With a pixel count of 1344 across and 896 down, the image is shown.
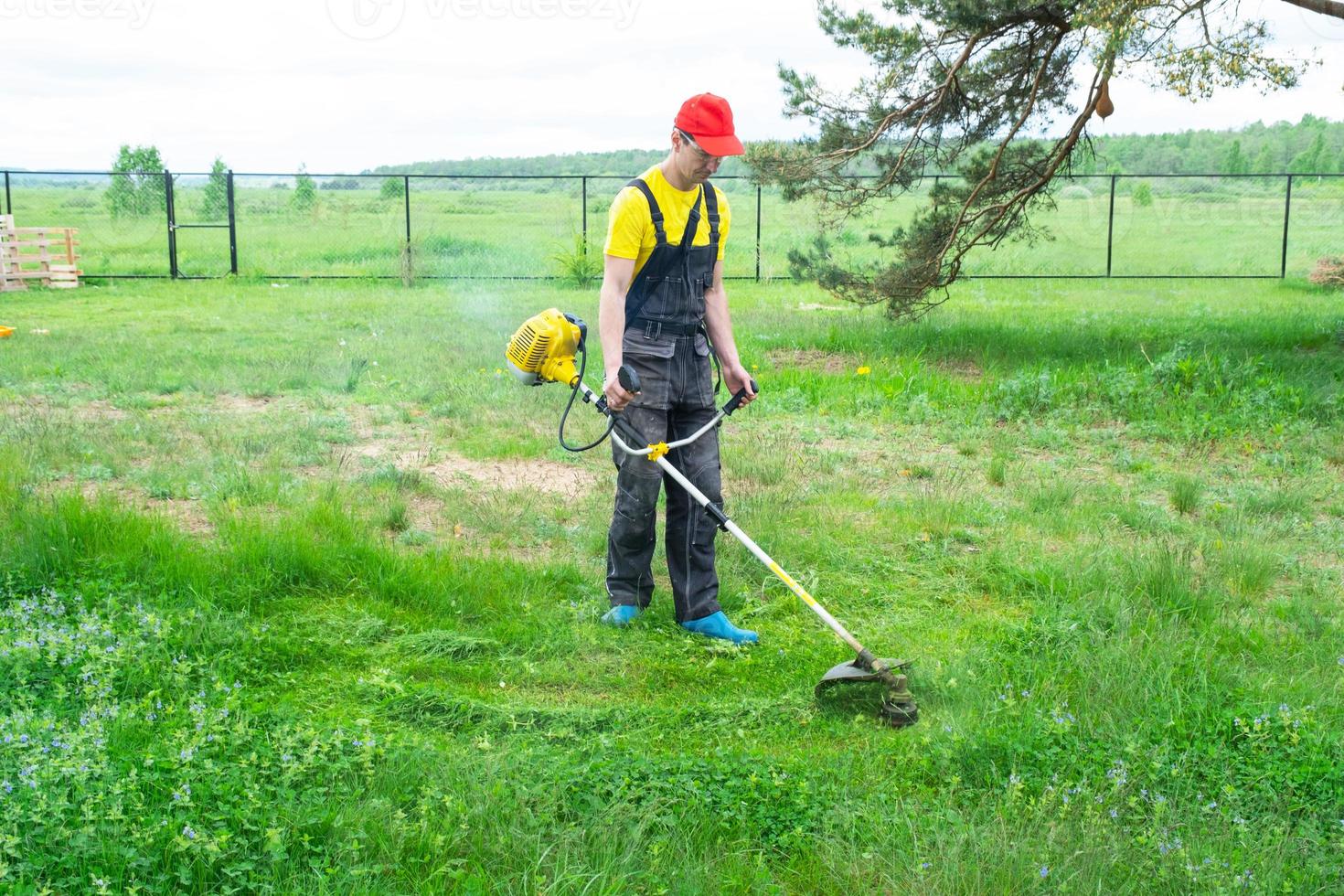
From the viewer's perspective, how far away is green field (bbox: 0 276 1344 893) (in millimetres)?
3100

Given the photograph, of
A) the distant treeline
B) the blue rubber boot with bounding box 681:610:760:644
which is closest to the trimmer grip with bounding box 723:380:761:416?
the blue rubber boot with bounding box 681:610:760:644

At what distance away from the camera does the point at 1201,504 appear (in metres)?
6.44

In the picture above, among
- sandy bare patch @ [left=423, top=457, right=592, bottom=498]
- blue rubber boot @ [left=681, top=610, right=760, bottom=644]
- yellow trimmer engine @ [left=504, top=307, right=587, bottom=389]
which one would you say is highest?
yellow trimmer engine @ [left=504, top=307, right=587, bottom=389]

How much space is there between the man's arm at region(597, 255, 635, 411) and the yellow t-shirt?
0.15 ft

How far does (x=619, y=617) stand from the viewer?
488cm

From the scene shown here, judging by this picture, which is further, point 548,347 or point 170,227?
point 170,227

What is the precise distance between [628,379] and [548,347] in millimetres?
424

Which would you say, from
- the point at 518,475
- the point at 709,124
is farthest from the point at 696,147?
the point at 518,475

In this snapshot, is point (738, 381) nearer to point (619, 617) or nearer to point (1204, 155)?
point (619, 617)

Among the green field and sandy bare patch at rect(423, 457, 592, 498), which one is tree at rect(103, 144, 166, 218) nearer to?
the green field

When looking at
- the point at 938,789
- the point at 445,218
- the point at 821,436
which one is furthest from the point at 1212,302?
the point at 445,218

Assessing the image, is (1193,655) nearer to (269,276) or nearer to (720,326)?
(720,326)

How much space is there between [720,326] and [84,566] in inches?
115

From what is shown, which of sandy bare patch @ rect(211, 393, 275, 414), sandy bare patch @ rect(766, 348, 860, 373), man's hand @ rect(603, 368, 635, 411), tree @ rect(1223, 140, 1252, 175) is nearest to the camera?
man's hand @ rect(603, 368, 635, 411)
